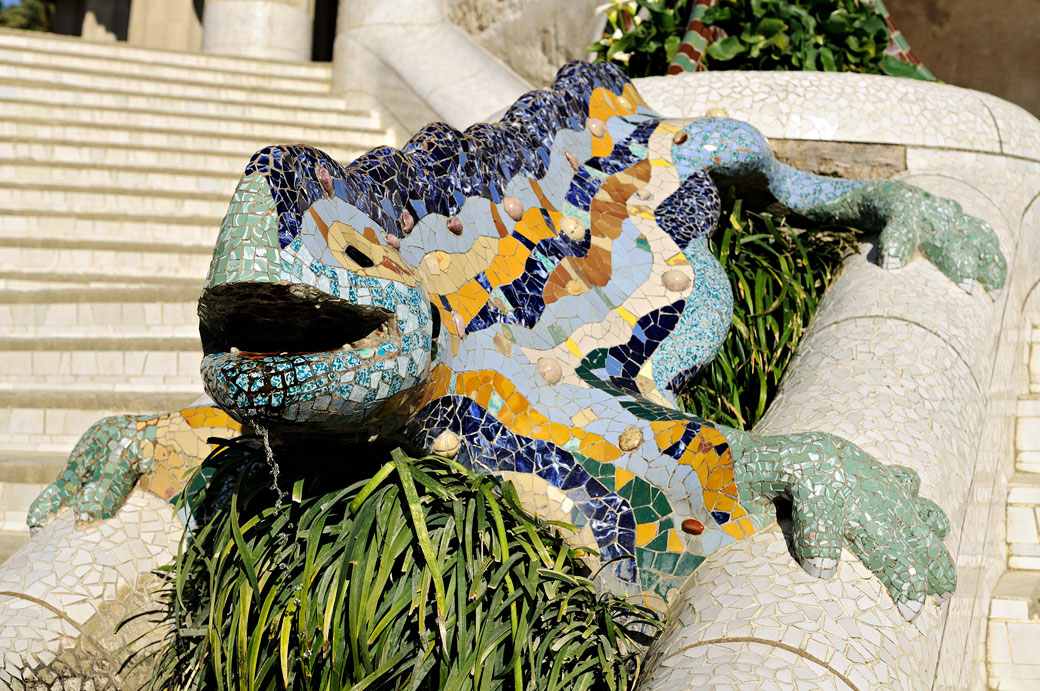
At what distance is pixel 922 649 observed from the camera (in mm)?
2258

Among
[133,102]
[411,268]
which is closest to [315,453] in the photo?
[411,268]

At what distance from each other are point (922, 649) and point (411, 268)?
4.57ft

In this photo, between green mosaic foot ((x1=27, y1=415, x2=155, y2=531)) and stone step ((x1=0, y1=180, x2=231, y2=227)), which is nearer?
green mosaic foot ((x1=27, y1=415, x2=155, y2=531))

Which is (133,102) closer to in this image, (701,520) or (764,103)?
Result: (764,103)

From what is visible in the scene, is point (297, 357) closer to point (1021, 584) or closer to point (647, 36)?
point (1021, 584)

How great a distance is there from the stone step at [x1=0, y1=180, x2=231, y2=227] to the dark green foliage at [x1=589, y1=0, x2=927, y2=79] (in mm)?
2365

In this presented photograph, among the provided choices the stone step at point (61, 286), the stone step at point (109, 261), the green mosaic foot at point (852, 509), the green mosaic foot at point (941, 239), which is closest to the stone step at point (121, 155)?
the stone step at point (109, 261)

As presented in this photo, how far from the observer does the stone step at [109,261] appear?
4992mm

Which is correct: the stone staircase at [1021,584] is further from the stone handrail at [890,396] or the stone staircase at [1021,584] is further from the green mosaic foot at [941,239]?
the green mosaic foot at [941,239]

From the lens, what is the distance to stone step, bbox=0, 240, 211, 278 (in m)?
4.99

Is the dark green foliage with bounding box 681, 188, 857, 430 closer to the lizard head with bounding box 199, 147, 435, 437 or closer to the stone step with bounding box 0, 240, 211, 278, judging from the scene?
the lizard head with bounding box 199, 147, 435, 437

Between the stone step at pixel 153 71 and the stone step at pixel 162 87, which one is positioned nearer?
the stone step at pixel 162 87

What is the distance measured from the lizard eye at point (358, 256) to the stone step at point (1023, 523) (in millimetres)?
2533

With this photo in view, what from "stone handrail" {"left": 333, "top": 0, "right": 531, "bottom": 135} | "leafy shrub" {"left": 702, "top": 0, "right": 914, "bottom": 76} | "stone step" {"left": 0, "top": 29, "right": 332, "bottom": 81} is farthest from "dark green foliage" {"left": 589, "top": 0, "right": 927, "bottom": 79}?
"stone step" {"left": 0, "top": 29, "right": 332, "bottom": 81}
